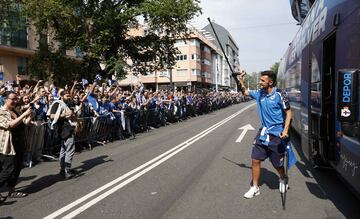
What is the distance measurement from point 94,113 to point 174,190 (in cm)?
769

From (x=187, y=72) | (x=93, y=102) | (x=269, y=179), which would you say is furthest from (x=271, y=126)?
(x=187, y=72)

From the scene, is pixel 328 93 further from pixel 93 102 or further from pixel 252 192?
pixel 93 102

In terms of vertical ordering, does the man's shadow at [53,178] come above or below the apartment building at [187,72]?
below

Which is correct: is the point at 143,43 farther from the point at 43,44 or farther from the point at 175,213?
the point at 175,213

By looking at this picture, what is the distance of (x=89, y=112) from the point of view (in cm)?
1376

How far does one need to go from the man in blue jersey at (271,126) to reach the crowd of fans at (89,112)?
3851 mm

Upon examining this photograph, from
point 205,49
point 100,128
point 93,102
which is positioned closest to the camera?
point 93,102

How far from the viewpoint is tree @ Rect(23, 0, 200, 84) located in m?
27.8

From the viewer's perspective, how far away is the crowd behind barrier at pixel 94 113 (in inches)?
417

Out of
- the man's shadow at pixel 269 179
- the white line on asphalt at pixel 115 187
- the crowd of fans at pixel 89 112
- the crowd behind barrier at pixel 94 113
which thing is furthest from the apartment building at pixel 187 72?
the man's shadow at pixel 269 179

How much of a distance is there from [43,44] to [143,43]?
7.61 m

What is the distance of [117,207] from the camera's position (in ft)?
19.6

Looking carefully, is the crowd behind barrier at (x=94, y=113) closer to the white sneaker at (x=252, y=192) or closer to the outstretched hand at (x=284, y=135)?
the white sneaker at (x=252, y=192)

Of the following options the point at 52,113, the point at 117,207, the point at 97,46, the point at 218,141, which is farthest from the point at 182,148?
the point at 97,46
